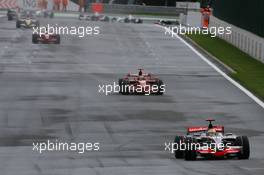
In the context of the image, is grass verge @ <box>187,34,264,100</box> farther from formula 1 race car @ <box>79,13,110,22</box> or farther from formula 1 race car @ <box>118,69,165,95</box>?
formula 1 race car @ <box>79,13,110,22</box>

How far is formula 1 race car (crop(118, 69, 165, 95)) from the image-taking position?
44.9 meters

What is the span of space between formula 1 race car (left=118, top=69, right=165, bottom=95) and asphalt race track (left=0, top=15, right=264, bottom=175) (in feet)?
1.63

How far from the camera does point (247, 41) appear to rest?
68875 mm

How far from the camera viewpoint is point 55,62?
203 ft

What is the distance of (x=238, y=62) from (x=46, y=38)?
17.4 m

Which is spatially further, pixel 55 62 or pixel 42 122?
pixel 55 62

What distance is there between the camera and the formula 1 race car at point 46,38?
246 ft

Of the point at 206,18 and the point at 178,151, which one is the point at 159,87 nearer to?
the point at 178,151

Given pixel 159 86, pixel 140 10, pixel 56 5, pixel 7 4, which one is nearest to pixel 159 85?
pixel 159 86

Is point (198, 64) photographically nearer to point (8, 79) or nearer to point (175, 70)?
point (175, 70)

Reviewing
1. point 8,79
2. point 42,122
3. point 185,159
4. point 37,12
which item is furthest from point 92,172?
point 37,12

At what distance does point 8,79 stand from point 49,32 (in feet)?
80.2

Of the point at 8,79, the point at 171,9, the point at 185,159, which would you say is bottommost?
the point at 171,9

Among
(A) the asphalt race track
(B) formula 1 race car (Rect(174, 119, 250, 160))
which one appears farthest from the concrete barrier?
(B) formula 1 race car (Rect(174, 119, 250, 160))
